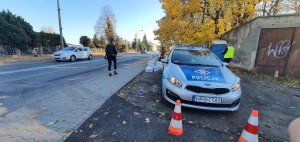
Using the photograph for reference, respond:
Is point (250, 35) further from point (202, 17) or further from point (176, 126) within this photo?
point (176, 126)

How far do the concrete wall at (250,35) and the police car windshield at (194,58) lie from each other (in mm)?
6400

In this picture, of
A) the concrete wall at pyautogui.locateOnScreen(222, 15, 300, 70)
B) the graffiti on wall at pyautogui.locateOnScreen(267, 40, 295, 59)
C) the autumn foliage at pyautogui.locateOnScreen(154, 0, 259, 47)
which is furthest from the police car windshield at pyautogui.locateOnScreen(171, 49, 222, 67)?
the autumn foliage at pyautogui.locateOnScreen(154, 0, 259, 47)

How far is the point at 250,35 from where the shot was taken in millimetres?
11445

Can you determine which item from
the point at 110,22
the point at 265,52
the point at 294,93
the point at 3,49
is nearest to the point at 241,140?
the point at 294,93

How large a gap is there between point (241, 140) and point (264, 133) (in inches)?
36.7

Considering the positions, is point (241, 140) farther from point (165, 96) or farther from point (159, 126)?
point (165, 96)

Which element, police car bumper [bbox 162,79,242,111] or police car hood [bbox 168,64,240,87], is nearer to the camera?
police car bumper [bbox 162,79,242,111]

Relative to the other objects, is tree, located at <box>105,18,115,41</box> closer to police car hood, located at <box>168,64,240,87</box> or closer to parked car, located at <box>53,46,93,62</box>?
parked car, located at <box>53,46,93,62</box>

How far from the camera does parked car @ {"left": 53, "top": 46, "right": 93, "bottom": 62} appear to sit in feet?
60.1

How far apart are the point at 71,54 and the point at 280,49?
17381 millimetres

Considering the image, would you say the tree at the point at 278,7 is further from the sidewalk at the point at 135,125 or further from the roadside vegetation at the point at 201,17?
the sidewalk at the point at 135,125

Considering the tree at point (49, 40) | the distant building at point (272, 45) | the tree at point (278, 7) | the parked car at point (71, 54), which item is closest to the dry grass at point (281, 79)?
the distant building at point (272, 45)

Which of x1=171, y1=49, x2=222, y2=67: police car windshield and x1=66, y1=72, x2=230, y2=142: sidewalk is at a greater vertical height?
x1=171, y1=49, x2=222, y2=67: police car windshield

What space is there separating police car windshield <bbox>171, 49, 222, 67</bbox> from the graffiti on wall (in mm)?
6180
